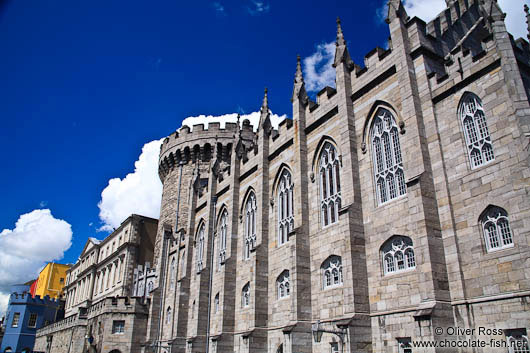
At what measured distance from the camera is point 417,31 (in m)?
16.3

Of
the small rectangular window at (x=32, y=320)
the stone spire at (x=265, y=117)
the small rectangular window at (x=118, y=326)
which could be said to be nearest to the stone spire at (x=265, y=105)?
the stone spire at (x=265, y=117)

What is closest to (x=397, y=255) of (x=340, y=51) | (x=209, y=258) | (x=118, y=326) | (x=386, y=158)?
(x=386, y=158)

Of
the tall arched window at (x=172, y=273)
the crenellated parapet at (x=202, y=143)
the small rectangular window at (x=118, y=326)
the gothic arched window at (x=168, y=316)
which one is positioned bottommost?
the small rectangular window at (x=118, y=326)

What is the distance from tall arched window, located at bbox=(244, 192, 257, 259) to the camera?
2547cm

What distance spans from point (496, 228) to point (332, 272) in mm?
7124

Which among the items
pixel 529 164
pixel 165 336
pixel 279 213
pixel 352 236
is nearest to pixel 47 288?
pixel 165 336

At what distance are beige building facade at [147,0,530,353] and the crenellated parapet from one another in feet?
48.4

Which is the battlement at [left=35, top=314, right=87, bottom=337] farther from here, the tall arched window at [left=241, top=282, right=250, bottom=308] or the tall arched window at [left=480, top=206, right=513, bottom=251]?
the tall arched window at [left=480, top=206, right=513, bottom=251]

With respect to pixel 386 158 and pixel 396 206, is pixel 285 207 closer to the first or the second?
pixel 386 158

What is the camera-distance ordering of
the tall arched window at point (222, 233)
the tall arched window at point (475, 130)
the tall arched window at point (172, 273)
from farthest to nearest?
Answer: the tall arched window at point (172, 273) < the tall arched window at point (222, 233) < the tall arched window at point (475, 130)

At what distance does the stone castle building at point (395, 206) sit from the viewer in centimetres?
1247

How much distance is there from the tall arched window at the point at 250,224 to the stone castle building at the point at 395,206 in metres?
0.12

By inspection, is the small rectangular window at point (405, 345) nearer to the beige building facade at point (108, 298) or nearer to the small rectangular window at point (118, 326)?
the beige building facade at point (108, 298)

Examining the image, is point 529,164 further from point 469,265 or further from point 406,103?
point 406,103
